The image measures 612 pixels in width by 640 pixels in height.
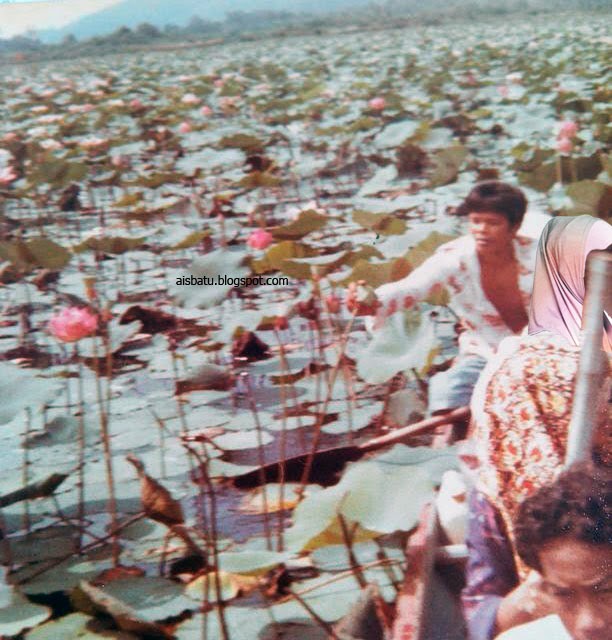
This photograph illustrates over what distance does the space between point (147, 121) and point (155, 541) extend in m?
0.68

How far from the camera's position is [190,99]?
1.34m

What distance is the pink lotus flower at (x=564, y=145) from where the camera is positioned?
1.18 m

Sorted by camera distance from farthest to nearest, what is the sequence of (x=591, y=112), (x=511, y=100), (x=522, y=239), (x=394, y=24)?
(x=511, y=100)
(x=591, y=112)
(x=394, y=24)
(x=522, y=239)

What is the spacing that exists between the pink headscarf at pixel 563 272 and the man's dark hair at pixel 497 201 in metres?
0.04

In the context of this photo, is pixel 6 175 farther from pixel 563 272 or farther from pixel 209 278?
pixel 563 272

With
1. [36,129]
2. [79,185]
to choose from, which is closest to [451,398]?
[79,185]

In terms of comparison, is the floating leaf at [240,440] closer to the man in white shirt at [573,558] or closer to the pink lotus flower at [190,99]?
the man in white shirt at [573,558]

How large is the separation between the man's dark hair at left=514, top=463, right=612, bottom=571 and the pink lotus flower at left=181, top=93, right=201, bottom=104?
Answer: 771 millimetres

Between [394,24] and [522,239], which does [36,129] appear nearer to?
[394,24]

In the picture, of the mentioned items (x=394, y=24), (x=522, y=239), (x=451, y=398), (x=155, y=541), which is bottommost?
(x=155, y=541)

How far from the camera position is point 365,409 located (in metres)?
1.02

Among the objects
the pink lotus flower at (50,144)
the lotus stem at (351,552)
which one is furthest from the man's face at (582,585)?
the pink lotus flower at (50,144)

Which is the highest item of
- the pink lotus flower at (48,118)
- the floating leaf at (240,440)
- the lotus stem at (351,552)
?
the pink lotus flower at (48,118)

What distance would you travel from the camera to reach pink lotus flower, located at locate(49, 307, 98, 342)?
947 mm
